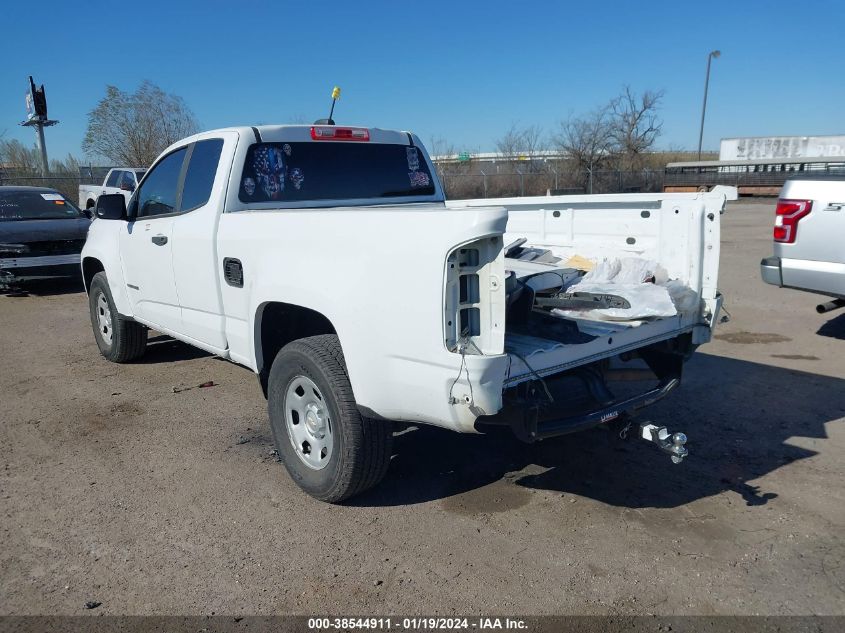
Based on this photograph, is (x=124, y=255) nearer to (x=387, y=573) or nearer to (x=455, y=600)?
(x=387, y=573)

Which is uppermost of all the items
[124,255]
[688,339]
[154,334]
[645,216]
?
[645,216]

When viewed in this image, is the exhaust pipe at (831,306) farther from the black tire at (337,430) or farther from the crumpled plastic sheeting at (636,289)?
the black tire at (337,430)

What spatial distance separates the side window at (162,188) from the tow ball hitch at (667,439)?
11.9ft

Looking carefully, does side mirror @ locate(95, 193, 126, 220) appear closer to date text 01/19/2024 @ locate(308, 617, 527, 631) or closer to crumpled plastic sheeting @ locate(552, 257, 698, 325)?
crumpled plastic sheeting @ locate(552, 257, 698, 325)

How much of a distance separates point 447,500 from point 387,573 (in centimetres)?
78

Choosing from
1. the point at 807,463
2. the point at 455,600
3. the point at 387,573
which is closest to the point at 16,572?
the point at 387,573

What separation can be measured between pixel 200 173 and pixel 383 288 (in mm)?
2318

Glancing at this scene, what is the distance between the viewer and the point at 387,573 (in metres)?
3.17

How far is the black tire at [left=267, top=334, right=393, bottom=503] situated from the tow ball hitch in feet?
4.56

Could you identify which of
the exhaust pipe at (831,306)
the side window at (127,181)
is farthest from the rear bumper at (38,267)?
the exhaust pipe at (831,306)

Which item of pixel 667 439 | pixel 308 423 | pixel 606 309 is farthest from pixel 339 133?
pixel 667 439

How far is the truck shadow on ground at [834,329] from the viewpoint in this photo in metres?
7.43

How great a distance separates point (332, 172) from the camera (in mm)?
4848

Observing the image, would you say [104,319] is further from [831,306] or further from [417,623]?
[831,306]
